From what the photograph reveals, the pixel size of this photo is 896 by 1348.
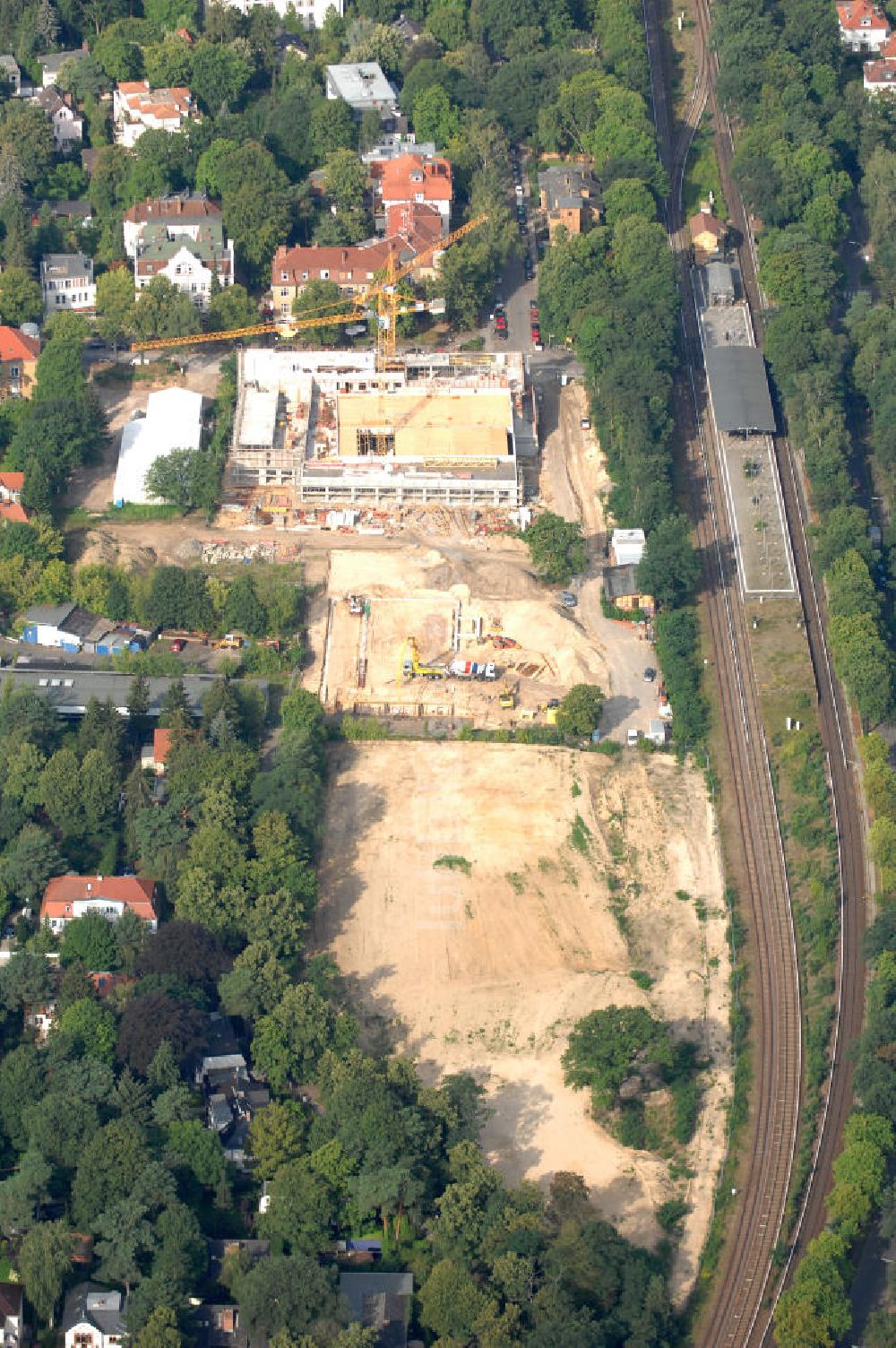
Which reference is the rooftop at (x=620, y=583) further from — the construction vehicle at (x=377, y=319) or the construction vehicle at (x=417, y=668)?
the construction vehicle at (x=377, y=319)

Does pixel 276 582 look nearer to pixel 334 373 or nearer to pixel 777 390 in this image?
pixel 334 373

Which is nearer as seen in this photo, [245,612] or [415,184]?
[245,612]

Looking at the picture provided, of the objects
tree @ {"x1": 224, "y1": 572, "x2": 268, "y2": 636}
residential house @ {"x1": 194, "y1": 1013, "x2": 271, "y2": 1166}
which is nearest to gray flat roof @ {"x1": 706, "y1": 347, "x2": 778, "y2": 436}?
tree @ {"x1": 224, "y1": 572, "x2": 268, "y2": 636}

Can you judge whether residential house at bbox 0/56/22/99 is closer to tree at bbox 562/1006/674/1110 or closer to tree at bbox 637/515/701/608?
tree at bbox 637/515/701/608

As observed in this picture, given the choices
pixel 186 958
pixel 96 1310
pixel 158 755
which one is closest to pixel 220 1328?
pixel 96 1310

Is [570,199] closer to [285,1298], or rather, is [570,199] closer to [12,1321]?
[285,1298]

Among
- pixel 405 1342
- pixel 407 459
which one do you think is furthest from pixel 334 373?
pixel 405 1342
